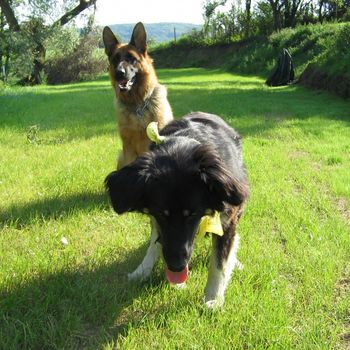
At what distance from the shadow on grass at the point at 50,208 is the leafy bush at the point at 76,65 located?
3024 cm

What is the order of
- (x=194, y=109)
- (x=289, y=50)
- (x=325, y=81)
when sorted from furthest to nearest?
1. (x=289, y=50)
2. (x=325, y=81)
3. (x=194, y=109)

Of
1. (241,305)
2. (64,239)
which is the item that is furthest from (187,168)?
(64,239)

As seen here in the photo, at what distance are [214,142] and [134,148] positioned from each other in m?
2.42

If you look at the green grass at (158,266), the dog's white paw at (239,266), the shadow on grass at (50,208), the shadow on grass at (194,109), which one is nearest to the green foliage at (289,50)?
the shadow on grass at (194,109)

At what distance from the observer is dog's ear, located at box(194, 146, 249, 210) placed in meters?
2.38

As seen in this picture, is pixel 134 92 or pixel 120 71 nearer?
pixel 120 71

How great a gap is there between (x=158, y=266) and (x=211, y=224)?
37.0 inches

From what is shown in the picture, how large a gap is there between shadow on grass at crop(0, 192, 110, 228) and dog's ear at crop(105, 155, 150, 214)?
2.06m

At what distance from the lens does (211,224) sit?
8.80 feet

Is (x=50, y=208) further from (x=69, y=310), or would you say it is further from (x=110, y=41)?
(x=110, y=41)

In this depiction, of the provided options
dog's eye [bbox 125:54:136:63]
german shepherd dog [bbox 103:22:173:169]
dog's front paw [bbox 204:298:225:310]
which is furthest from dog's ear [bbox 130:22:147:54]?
dog's front paw [bbox 204:298:225:310]

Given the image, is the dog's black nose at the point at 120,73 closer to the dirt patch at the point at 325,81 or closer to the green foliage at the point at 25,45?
the dirt patch at the point at 325,81

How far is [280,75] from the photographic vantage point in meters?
18.5

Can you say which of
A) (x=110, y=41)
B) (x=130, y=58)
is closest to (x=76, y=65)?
(x=110, y=41)
